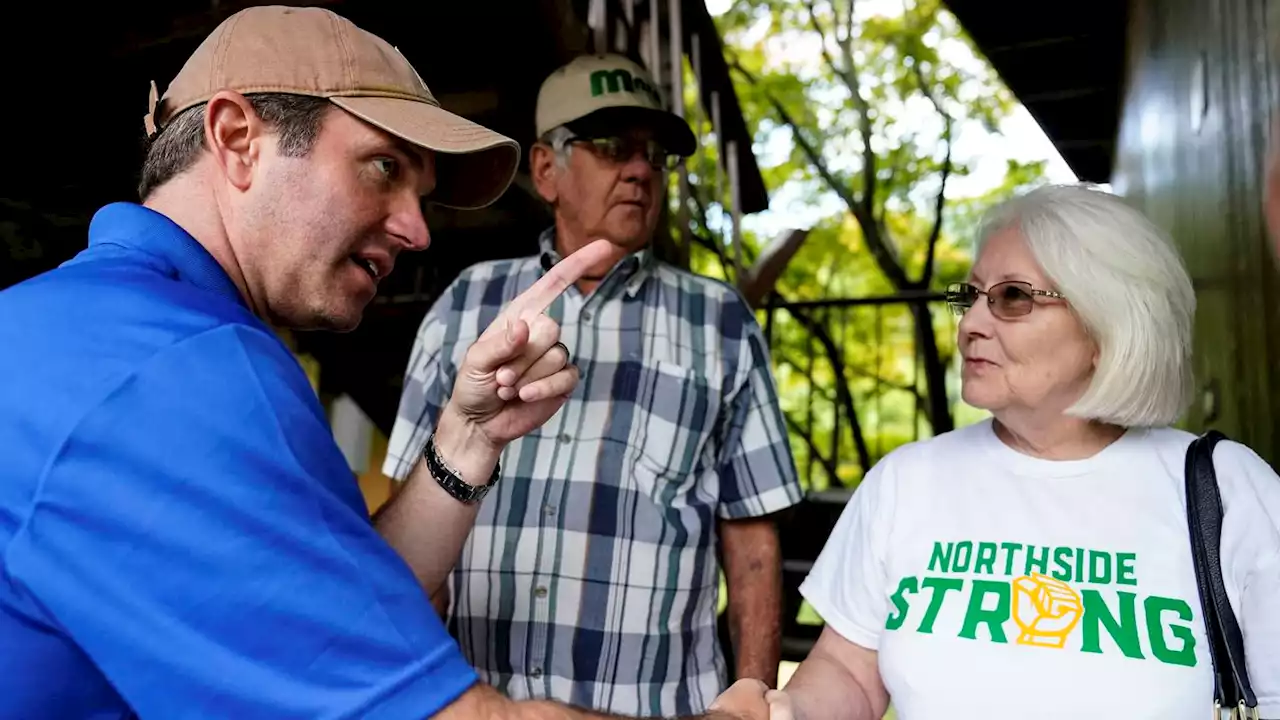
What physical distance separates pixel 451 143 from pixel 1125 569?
4.48 ft

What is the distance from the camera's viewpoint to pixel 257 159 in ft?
4.47

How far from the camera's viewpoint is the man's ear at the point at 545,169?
2.58m

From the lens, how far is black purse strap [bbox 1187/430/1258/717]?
1.51 metres

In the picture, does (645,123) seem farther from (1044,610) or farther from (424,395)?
(1044,610)

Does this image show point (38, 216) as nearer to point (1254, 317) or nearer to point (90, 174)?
point (90, 174)

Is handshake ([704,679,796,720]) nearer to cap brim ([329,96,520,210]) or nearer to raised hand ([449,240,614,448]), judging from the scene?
raised hand ([449,240,614,448])

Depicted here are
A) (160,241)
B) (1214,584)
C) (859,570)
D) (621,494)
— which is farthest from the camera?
(621,494)

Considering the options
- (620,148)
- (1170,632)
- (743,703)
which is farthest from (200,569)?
(620,148)

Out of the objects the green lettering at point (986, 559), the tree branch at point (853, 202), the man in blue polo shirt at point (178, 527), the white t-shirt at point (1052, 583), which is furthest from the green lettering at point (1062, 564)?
the tree branch at point (853, 202)

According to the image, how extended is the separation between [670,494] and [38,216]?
6.83 ft

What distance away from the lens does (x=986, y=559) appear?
69.0 inches

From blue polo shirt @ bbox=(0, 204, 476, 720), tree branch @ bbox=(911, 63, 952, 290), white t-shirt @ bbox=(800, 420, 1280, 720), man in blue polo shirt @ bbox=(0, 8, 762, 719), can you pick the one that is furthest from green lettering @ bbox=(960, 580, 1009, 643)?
tree branch @ bbox=(911, 63, 952, 290)

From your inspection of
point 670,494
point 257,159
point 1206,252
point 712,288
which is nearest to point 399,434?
point 670,494

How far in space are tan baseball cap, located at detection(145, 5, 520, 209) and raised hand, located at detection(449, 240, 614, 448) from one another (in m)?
0.25
